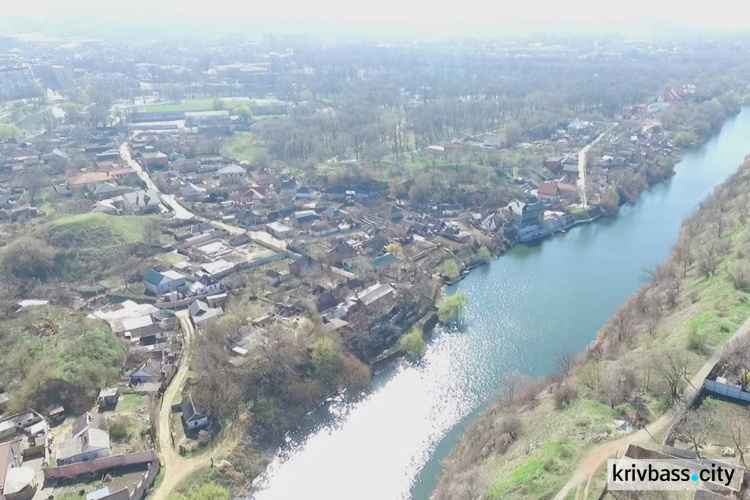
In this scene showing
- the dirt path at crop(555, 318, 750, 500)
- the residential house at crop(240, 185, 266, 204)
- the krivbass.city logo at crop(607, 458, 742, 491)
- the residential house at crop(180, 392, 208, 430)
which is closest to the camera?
the krivbass.city logo at crop(607, 458, 742, 491)

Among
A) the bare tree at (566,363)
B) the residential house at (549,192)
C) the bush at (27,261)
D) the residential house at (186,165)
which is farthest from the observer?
the residential house at (186,165)

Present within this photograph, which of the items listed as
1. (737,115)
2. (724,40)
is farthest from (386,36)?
(737,115)

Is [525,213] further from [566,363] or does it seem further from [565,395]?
[565,395]

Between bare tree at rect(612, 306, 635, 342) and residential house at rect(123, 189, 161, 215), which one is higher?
bare tree at rect(612, 306, 635, 342)

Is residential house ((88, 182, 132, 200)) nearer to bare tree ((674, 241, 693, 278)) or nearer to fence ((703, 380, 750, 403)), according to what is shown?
bare tree ((674, 241, 693, 278))

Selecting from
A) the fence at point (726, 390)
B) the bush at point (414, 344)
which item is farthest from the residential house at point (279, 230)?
the fence at point (726, 390)

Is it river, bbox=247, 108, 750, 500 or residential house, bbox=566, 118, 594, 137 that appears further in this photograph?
residential house, bbox=566, 118, 594, 137

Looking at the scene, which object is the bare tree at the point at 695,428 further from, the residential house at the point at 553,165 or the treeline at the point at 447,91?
the treeline at the point at 447,91

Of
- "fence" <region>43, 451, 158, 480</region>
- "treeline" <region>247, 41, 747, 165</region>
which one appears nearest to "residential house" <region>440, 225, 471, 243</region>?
"treeline" <region>247, 41, 747, 165</region>
